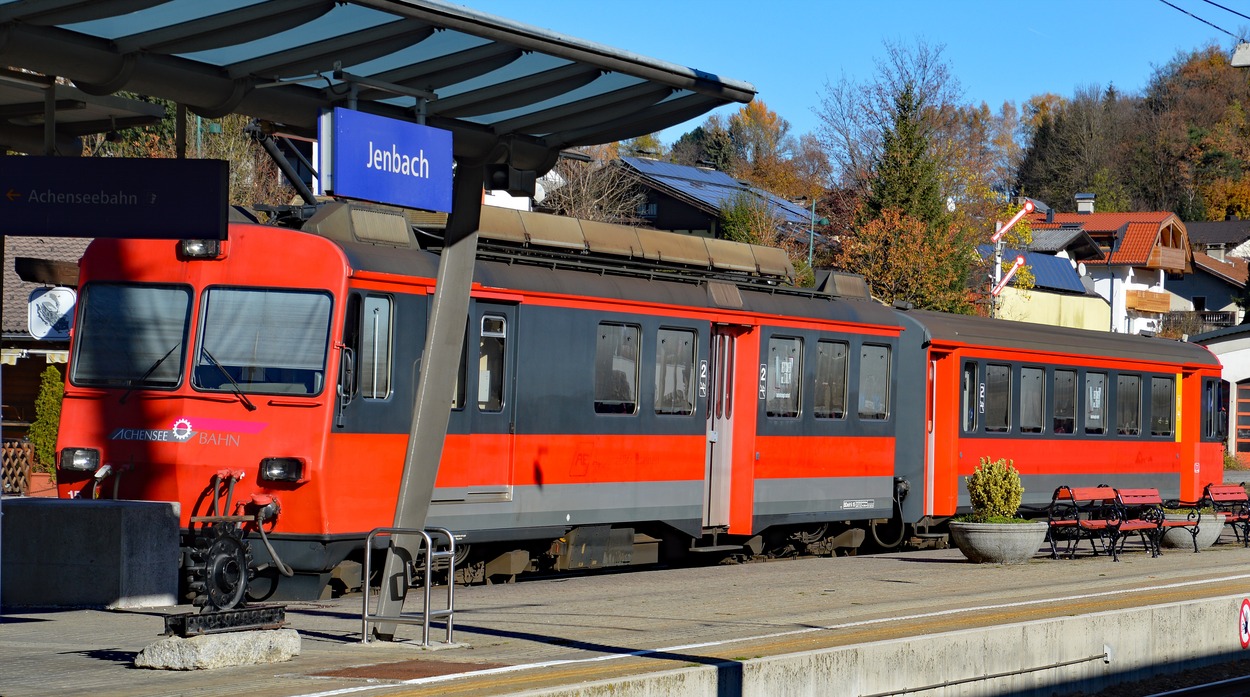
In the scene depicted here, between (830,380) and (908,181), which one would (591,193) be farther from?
(830,380)

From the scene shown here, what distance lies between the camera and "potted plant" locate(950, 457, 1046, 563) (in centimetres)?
1812

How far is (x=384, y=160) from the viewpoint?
9.34 m

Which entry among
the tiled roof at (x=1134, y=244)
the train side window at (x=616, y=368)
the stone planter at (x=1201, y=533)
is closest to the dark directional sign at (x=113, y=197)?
the train side window at (x=616, y=368)

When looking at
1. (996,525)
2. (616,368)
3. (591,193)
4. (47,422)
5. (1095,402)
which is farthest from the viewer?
(591,193)

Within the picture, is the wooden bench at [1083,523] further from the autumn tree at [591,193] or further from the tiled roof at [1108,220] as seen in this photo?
the tiled roof at [1108,220]

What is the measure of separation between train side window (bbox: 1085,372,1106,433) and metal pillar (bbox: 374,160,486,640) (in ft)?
52.0

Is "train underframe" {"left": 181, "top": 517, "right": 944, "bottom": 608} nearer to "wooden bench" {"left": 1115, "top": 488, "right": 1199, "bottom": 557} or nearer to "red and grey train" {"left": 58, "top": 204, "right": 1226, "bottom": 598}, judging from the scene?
"red and grey train" {"left": 58, "top": 204, "right": 1226, "bottom": 598}

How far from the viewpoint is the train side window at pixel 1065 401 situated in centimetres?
2378

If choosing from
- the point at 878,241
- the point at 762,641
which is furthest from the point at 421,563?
the point at 878,241

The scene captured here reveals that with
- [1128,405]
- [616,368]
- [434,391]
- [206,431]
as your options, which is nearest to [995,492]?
[616,368]

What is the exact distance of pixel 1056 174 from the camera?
11256 centimetres

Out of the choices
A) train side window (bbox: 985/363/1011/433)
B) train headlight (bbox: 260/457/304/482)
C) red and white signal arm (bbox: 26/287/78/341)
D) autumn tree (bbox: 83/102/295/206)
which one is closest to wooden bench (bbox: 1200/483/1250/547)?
train side window (bbox: 985/363/1011/433)

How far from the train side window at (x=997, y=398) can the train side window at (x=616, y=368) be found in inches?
303

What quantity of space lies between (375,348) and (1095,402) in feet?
47.2
